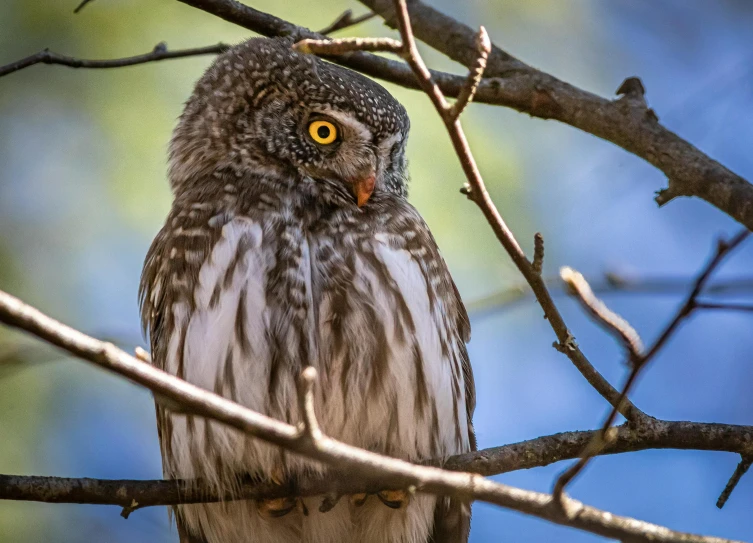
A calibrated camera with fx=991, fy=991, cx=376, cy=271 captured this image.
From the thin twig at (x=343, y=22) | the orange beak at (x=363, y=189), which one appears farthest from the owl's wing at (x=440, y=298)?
the thin twig at (x=343, y=22)

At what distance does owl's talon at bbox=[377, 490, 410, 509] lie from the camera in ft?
10.7

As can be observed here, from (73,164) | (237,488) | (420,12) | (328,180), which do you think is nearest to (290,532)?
(237,488)

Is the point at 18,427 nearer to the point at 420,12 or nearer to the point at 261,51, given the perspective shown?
the point at 261,51

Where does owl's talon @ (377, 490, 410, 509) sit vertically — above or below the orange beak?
below

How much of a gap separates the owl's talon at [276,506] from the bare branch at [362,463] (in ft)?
3.99

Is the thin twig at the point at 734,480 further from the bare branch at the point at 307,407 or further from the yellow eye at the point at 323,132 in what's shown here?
the yellow eye at the point at 323,132

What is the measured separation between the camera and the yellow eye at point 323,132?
386cm

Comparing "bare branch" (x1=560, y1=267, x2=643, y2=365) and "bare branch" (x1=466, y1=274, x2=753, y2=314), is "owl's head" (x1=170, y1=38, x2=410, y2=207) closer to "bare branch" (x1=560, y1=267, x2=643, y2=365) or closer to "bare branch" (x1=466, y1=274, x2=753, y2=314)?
"bare branch" (x1=466, y1=274, x2=753, y2=314)

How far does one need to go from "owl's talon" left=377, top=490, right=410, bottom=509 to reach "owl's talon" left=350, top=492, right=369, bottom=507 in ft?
0.16

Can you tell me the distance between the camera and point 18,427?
218 inches

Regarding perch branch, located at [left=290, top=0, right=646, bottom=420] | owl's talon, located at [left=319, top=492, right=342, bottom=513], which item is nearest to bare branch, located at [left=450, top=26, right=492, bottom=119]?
perch branch, located at [left=290, top=0, right=646, bottom=420]

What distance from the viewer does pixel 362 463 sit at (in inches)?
82.4

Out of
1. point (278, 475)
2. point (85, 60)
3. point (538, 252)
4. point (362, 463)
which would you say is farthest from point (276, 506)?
point (85, 60)

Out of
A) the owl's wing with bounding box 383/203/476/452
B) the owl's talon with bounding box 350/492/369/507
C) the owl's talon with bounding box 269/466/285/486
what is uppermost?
the owl's wing with bounding box 383/203/476/452
